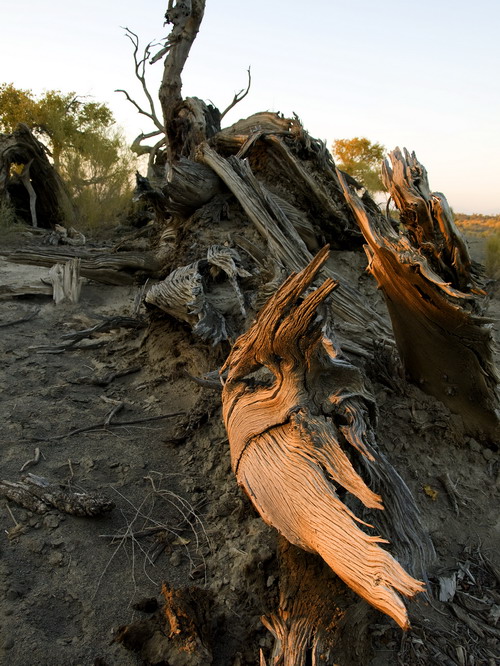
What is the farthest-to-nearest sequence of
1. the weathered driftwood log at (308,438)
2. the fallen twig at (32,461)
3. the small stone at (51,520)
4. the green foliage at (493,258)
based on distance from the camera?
the green foliage at (493,258) < the fallen twig at (32,461) < the small stone at (51,520) < the weathered driftwood log at (308,438)

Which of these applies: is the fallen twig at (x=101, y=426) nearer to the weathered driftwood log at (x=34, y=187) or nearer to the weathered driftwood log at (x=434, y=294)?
the weathered driftwood log at (x=434, y=294)

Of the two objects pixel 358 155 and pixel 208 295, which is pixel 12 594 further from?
pixel 358 155

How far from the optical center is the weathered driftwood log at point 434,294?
9.67ft

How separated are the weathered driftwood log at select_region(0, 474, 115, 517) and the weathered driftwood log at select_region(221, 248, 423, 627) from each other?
0.82 meters

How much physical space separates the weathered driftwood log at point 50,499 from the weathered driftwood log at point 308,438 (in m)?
0.82

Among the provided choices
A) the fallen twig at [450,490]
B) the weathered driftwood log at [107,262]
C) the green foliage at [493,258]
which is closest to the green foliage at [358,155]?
the green foliage at [493,258]

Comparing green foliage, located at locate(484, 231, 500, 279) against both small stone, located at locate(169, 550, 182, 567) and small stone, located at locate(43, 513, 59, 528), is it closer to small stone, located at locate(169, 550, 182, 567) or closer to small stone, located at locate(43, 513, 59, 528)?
small stone, located at locate(169, 550, 182, 567)

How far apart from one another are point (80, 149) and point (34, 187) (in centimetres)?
169

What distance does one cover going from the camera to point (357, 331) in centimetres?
396

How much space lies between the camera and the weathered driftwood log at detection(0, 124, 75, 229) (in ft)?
32.9

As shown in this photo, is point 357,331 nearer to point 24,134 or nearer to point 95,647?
point 95,647

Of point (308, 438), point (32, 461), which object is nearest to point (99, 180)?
point (32, 461)

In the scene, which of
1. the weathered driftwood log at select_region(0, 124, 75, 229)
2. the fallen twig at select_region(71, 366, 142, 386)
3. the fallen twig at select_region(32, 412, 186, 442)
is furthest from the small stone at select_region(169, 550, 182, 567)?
the weathered driftwood log at select_region(0, 124, 75, 229)

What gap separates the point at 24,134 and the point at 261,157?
249 inches
